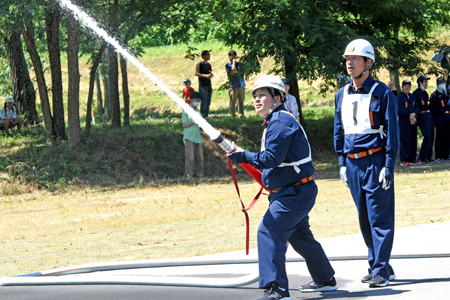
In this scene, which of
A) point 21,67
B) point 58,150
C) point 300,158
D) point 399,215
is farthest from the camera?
point 21,67

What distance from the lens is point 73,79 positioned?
58.0ft

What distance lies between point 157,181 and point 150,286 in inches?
403

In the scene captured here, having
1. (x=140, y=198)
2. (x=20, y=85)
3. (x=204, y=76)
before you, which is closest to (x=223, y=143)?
(x=140, y=198)

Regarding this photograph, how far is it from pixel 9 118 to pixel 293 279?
15.0 meters

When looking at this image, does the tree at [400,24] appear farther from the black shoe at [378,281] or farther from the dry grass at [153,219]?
the black shoe at [378,281]

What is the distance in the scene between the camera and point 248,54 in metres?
17.2

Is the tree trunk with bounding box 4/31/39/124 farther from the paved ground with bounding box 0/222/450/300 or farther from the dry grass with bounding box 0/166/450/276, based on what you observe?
the paved ground with bounding box 0/222/450/300

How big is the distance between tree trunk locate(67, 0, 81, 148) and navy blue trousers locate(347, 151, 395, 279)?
13.0m

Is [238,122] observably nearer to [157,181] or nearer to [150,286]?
[157,181]

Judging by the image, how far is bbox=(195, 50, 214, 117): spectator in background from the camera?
59.2ft

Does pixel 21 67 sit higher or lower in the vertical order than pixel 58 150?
higher

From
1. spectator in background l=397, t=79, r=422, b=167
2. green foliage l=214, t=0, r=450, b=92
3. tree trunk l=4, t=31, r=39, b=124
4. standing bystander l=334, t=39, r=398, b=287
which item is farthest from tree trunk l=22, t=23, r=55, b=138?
standing bystander l=334, t=39, r=398, b=287

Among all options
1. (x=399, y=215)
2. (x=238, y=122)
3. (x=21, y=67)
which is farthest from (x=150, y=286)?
(x=21, y=67)

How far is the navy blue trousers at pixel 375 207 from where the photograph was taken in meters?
5.69
